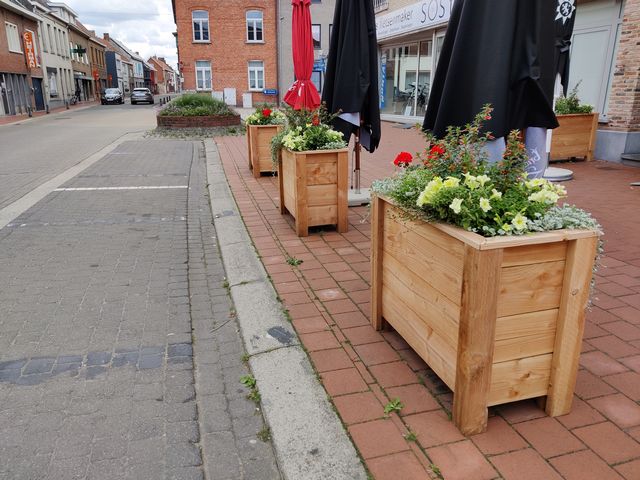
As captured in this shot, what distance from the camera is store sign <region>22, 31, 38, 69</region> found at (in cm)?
3319

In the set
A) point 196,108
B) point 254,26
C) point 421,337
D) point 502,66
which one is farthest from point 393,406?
point 254,26

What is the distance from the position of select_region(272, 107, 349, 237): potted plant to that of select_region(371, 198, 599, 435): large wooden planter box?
9.14ft

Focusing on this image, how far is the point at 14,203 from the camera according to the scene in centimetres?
738

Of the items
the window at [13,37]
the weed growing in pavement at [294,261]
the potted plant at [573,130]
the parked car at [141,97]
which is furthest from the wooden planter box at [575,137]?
the parked car at [141,97]

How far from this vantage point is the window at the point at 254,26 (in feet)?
122

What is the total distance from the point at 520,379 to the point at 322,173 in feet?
11.2

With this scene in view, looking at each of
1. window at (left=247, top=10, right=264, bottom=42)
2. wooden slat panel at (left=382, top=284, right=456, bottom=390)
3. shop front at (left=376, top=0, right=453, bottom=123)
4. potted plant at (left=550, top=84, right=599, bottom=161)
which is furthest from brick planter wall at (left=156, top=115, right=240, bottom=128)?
window at (left=247, top=10, right=264, bottom=42)

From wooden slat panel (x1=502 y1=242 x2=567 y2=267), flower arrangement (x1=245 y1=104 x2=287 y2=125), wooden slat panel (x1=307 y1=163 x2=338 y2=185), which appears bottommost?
wooden slat panel (x1=307 y1=163 x2=338 y2=185)

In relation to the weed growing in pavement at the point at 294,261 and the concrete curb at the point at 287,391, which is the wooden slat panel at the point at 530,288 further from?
the weed growing in pavement at the point at 294,261

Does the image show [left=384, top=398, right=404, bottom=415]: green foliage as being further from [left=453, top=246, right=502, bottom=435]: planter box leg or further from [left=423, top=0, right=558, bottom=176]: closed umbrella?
[left=423, top=0, right=558, bottom=176]: closed umbrella

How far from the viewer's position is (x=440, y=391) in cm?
271

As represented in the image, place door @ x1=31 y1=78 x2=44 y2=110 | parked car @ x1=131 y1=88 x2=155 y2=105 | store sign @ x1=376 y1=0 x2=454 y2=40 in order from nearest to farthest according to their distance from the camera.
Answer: store sign @ x1=376 y1=0 x2=454 y2=40 → door @ x1=31 y1=78 x2=44 y2=110 → parked car @ x1=131 y1=88 x2=155 y2=105

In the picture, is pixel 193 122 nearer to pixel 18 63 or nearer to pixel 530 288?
pixel 530 288

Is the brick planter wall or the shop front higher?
the shop front
